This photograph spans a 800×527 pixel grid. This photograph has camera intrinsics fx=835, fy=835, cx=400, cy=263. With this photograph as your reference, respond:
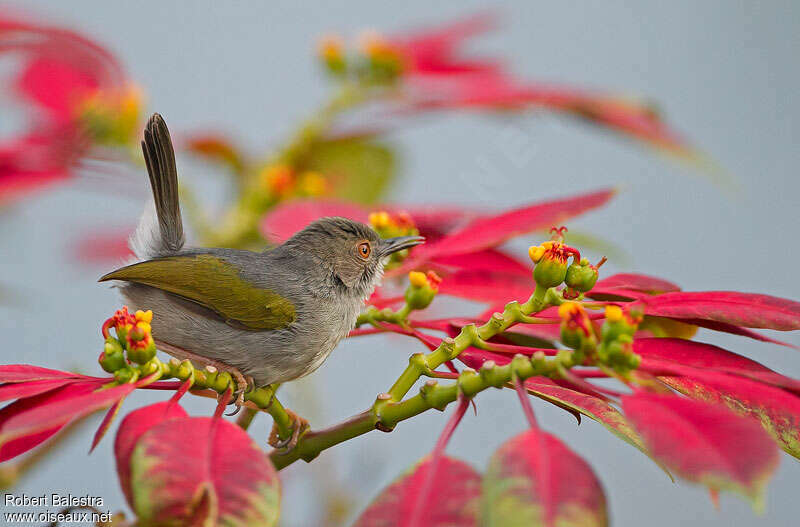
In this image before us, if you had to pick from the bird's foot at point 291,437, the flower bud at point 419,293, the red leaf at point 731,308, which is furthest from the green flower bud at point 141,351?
the red leaf at point 731,308

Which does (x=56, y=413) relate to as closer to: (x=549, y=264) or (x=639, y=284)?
(x=549, y=264)

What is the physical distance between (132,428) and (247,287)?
344 millimetres

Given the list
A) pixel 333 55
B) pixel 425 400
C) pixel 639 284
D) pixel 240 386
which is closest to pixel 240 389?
pixel 240 386

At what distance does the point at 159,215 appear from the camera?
0.91 meters

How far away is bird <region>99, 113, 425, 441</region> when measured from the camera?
2.60 feet

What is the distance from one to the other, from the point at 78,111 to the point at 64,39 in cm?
26

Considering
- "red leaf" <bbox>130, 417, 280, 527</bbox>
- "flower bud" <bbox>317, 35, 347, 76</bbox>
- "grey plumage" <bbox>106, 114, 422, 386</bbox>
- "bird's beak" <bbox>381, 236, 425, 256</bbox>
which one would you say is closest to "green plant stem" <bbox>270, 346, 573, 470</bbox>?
"red leaf" <bbox>130, 417, 280, 527</bbox>

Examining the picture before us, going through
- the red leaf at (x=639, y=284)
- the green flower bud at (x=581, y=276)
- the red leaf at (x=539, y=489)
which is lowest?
the red leaf at (x=539, y=489)

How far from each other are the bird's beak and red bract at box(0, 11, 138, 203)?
430 mm

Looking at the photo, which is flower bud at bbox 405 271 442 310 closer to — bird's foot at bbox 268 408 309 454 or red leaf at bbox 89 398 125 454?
bird's foot at bbox 268 408 309 454

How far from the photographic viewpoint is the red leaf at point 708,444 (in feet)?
1.32

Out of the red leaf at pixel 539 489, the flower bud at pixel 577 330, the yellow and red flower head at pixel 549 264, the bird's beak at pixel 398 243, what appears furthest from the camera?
the bird's beak at pixel 398 243

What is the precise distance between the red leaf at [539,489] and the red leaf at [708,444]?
0.13 feet

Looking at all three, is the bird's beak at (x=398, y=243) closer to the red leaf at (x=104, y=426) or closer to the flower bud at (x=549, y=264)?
the flower bud at (x=549, y=264)
